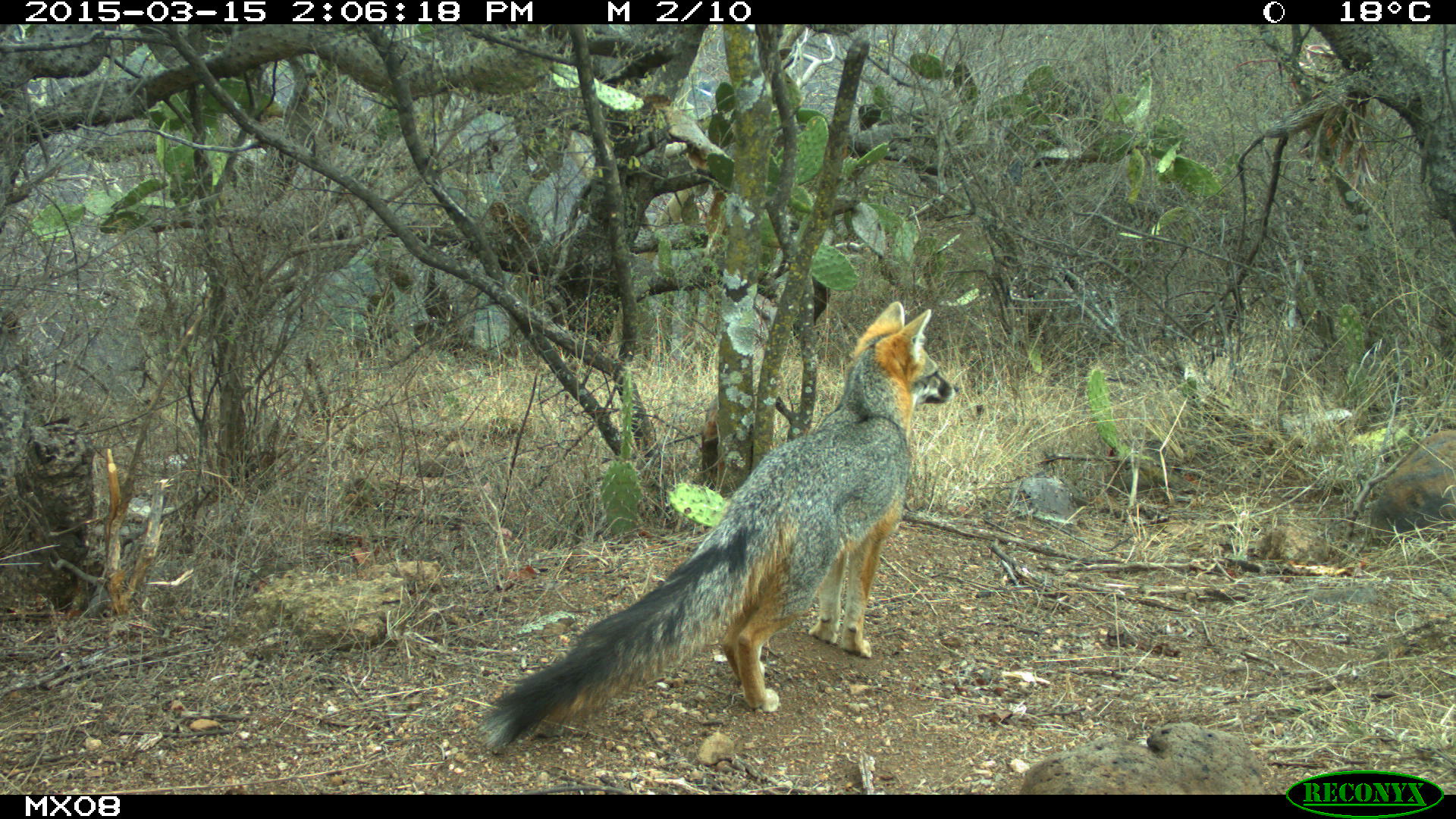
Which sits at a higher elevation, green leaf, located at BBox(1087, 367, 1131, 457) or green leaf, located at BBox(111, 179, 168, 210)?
green leaf, located at BBox(111, 179, 168, 210)

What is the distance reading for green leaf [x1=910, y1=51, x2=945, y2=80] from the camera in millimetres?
9492

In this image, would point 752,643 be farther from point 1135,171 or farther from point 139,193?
point 1135,171

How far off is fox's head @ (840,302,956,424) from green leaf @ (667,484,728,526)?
0.81 m

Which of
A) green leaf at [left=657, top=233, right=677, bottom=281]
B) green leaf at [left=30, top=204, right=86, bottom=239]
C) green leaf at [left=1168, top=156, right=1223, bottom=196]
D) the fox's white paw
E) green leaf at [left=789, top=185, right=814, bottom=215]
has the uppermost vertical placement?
green leaf at [left=1168, top=156, right=1223, bottom=196]

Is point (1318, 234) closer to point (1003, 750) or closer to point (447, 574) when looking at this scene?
point (1003, 750)

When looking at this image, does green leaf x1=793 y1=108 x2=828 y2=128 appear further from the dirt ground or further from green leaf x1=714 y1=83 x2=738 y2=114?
the dirt ground

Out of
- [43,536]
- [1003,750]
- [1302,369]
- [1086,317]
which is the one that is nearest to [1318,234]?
[1302,369]

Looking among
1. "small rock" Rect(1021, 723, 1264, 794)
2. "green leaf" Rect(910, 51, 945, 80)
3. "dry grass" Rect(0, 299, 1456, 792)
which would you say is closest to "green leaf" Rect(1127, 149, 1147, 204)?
"dry grass" Rect(0, 299, 1456, 792)

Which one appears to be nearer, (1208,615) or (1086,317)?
(1208,615)

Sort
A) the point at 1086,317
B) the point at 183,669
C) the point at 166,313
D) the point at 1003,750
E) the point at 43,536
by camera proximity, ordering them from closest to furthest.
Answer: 1. the point at 1003,750
2. the point at 183,669
3. the point at 43,536
4. the point at 166,313
5. the point at 1086,317

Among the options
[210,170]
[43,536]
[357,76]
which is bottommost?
[43,536]

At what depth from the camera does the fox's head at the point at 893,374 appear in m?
4.61

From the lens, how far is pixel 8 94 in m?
4.80

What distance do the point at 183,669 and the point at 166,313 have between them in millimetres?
2085
